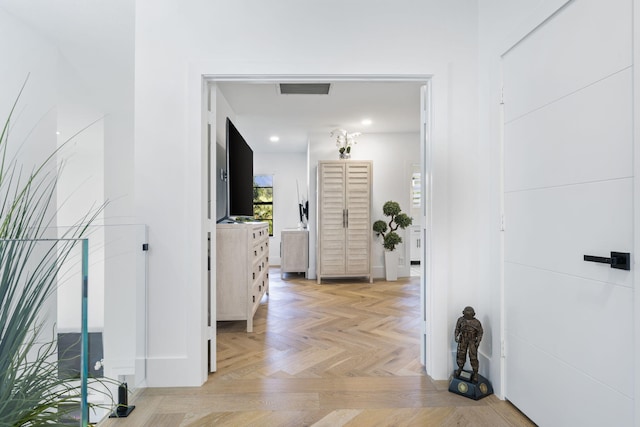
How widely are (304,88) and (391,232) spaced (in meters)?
2.77

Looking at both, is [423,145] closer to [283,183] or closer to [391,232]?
[391,232]

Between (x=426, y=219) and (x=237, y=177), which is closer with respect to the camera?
(x=426, y=219)

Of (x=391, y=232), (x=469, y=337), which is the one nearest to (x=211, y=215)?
(x=469, y=337)

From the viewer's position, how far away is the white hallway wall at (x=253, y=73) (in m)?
2.12

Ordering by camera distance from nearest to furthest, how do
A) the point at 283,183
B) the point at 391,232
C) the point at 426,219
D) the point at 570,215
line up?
1. the point at 570,215
2. the point at 426,219
3. the point at 391,232
4. the point at 283,183

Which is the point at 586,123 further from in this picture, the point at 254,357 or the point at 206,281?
the point at 254,357

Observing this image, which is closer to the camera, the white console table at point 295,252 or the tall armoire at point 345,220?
the tall armoire at point 345,220

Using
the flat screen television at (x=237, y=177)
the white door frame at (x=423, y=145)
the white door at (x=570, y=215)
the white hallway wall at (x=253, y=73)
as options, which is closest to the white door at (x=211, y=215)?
the white door frame at (x=423, y=145)

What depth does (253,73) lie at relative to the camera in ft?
7.03

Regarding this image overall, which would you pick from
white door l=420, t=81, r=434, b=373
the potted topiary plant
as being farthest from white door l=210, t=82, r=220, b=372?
the potted topiary plant

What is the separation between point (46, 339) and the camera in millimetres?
1003

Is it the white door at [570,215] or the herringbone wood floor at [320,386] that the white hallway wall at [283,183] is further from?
the white door at [570,215]

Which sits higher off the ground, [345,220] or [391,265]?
[345,220]

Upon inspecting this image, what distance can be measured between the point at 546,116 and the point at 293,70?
1437 mm
